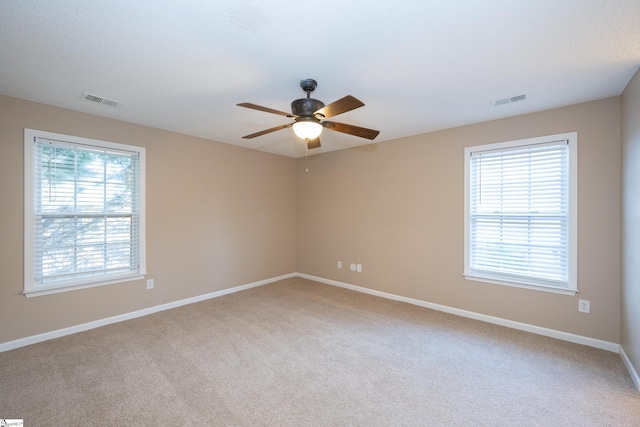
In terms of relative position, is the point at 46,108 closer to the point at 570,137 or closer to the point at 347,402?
the point at 347,402

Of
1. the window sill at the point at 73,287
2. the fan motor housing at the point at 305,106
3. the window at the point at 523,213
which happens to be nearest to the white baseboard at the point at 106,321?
the window sill at the point at 73,287

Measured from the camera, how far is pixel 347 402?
6.65 ft

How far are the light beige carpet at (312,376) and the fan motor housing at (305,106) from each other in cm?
220

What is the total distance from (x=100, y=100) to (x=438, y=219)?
168 inches

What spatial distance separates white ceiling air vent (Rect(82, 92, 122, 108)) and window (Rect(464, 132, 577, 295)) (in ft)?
13.6

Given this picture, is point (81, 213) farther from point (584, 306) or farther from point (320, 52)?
point (584, 306)

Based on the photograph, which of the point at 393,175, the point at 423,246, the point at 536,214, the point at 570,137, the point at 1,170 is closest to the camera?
the point at 1,170

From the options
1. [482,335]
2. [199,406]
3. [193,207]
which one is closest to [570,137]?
[482,335]

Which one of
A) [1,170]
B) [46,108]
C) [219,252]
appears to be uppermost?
[46,108]

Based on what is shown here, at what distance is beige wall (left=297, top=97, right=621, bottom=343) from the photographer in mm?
2805

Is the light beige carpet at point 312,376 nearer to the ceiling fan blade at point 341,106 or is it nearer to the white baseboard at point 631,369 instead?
the white baseboard at point 631,369

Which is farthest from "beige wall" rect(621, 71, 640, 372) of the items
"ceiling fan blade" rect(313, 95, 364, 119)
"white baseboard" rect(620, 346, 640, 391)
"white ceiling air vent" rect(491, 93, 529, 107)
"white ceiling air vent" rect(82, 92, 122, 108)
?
"white ceiling air vent" rect(82, 92, 122, 108)

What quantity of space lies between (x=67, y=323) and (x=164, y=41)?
322 cm

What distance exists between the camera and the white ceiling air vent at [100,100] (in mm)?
2760
